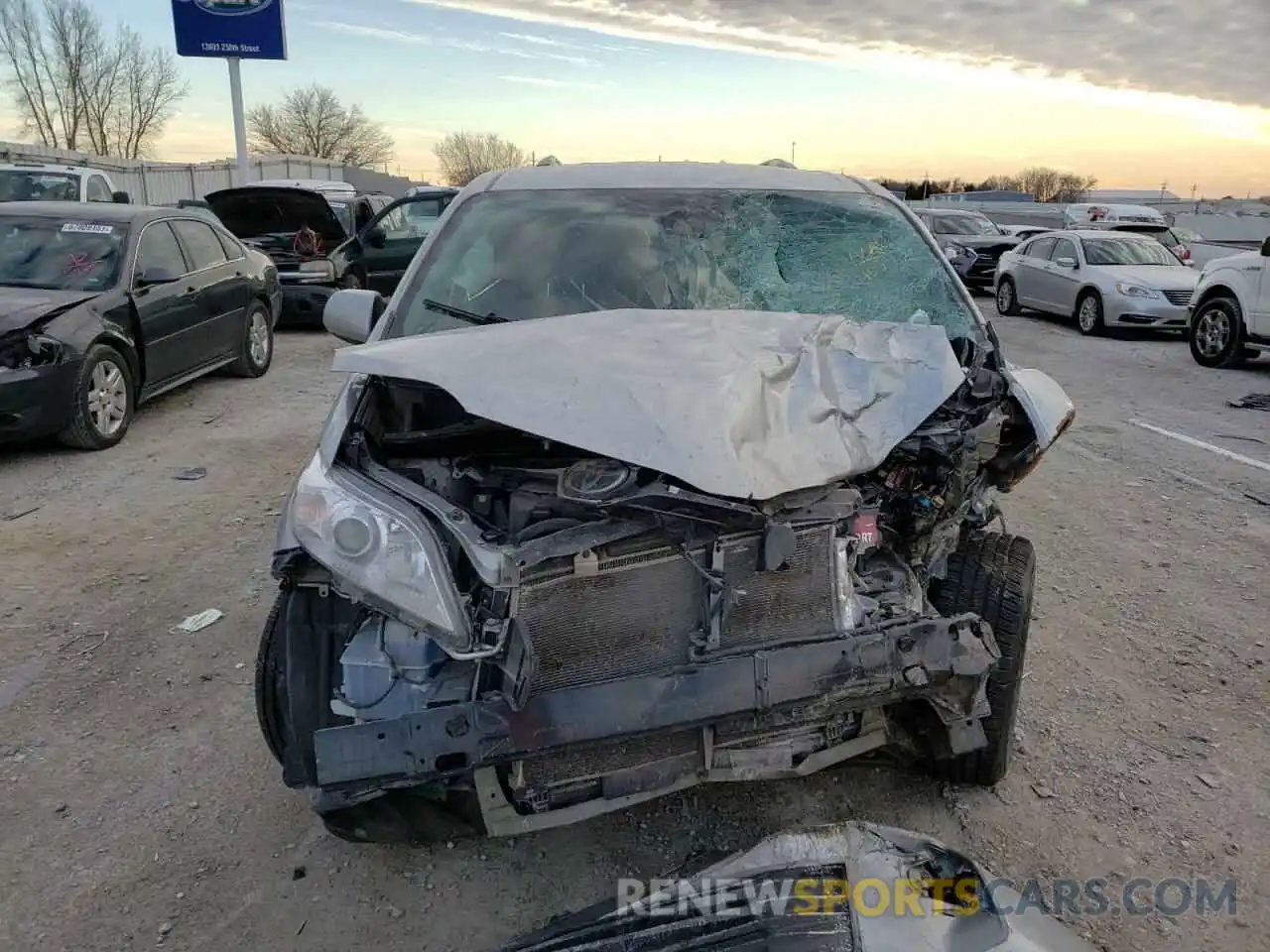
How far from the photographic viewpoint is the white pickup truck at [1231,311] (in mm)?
9477

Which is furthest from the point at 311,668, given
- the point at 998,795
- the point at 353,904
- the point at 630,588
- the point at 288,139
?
the point at 288,139

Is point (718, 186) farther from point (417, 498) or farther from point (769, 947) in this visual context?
point (769, 947)

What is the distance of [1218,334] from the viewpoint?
10.1 m

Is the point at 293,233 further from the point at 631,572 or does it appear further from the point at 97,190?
the point at 631,572

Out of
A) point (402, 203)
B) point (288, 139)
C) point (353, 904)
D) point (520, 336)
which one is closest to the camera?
point (353, 904)

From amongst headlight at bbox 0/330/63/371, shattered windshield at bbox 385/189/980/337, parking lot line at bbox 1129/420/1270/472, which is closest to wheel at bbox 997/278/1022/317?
parking lot line at bbox 1129/420/1270/472

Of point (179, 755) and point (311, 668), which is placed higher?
point (311, 668)

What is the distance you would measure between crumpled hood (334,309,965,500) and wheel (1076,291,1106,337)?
11296 mm

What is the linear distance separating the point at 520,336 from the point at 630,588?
35.4 inches

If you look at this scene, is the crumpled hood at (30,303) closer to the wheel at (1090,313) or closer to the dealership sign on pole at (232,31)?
the wheel at (1090,313)

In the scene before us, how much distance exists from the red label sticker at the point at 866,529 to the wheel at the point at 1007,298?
44.5 feet

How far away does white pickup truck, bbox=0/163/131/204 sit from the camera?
30.8 ft

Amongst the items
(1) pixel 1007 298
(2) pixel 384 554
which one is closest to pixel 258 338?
(2) pixel 384 554

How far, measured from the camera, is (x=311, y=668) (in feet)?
7.32
